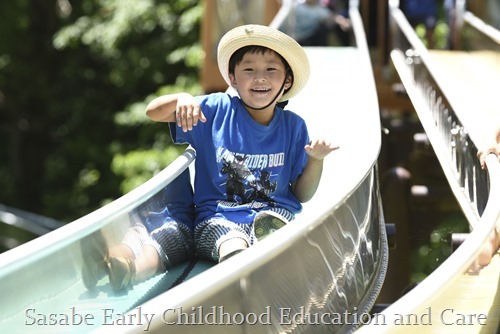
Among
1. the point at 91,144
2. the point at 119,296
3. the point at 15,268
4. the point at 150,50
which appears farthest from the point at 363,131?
the point at 91,144

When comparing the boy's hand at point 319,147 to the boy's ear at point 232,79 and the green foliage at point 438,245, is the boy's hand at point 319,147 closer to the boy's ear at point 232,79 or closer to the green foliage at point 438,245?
the boy's ear at point 232,79

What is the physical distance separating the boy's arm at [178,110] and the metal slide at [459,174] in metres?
1.19

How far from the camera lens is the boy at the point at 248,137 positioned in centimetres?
418

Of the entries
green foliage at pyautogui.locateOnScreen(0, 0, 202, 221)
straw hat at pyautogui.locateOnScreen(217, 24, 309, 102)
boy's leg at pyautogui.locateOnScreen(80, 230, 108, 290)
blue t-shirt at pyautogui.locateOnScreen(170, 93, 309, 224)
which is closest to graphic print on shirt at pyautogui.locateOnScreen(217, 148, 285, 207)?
blue t-shirt at pyautogui.locateOnScreen(170, 93, 309, 224)

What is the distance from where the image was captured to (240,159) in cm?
423

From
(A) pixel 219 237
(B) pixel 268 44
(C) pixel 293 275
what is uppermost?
(B) pixel 268 44

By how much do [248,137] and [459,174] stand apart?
1.33 m

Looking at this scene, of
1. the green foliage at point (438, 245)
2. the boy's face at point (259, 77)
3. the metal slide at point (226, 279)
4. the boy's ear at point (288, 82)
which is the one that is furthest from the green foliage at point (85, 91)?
the metal slide at point (226, 279)

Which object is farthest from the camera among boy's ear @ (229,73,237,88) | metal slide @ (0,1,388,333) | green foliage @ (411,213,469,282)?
green foliage @ (411,213,469,282)

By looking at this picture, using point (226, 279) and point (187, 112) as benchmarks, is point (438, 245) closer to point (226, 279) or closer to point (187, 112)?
point (187, 112)

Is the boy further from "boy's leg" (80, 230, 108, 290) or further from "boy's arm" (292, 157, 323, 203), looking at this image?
"boy's leg" (80, 230, 108, 290)

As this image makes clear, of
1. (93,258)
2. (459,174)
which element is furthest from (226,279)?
(459,174)

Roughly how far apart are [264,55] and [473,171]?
1183 millimetres

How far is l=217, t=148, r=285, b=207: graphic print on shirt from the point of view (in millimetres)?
4203
